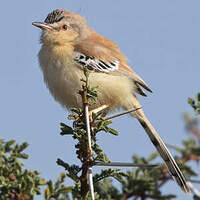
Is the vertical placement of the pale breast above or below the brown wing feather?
below

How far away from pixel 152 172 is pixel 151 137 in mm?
2099

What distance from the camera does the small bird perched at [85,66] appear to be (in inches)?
200

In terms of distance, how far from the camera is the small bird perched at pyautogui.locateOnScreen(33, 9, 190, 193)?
507cm

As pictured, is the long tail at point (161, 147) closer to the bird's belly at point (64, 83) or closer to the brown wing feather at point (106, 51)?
the brown wing feather at point (106, 51)

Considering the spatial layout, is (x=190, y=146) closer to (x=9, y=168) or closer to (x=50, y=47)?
(x=9, y=168)

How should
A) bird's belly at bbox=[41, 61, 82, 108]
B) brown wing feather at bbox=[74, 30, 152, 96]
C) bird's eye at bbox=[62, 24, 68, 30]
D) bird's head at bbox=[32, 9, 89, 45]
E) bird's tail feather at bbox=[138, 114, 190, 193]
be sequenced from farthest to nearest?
bird's eye at bbox=[62, 24, 68, 30], bird's head at bbox=[32, 9, 89, 45], brown wing feather at bbox=[74, 30, 152, 96], bird's belly at bbox=[41, 61, 82, 108], bird's tail feather at bbox=[138, 114, 190, 193]

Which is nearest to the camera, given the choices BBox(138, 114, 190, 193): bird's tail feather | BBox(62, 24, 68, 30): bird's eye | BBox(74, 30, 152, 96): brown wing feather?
BBox(138, 114, 190, 193): bird's tail feather

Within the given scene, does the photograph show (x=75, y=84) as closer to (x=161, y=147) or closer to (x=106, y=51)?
(x=106, y=51)

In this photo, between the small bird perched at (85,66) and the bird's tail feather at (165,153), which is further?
the small bird perched at (85,66)

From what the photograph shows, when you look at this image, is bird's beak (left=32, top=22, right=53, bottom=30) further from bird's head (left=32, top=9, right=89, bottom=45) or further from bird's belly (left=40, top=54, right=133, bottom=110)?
bird's belly (left=40, top=54, right=133, bottom=110)

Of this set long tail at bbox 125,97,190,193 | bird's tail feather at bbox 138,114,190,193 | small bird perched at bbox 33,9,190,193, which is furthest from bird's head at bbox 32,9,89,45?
bird's tail feather at bbox 138,114,190,193

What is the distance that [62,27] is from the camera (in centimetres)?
616

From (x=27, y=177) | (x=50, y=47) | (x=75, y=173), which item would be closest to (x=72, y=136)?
(x=75, y=173)

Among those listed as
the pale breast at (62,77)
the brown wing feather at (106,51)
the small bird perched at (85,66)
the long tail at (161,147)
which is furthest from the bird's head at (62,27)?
the long tail at (161,147)
